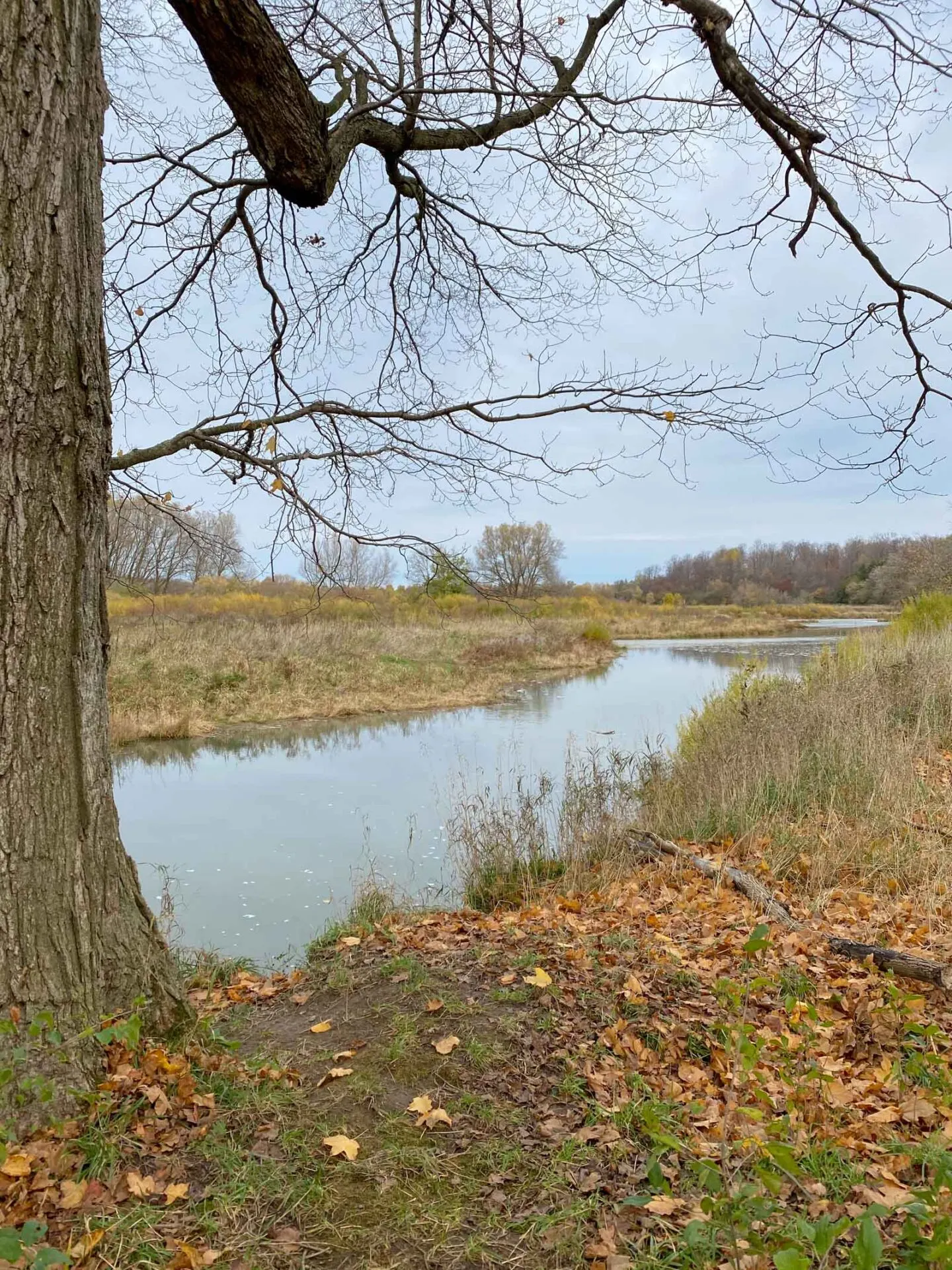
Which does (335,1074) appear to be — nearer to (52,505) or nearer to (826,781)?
(52,505)

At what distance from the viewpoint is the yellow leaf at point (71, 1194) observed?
1.78 metres

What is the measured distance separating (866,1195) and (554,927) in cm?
201

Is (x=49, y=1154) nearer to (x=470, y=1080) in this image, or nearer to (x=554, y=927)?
(x=470, y=1080)

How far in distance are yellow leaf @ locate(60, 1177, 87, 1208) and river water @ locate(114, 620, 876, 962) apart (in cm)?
285

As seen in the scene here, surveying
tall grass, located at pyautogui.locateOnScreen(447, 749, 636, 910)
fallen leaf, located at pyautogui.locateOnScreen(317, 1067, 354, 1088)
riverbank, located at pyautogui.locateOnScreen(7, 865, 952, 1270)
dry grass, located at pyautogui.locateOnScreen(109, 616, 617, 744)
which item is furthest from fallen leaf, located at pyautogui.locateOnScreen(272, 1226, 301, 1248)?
dry grass, located at pyautogui.locateOnScreen(109, 616, 617, 744)

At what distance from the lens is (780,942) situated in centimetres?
355

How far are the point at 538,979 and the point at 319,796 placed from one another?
623 centimetres

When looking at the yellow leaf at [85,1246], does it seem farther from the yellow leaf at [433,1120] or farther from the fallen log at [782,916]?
the fallen log at [782,916]

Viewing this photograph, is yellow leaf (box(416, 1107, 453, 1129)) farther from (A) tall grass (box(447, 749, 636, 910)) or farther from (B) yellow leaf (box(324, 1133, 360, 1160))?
(A) tall grass (box(447, 749, 636, 910))

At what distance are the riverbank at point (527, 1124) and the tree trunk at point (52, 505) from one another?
1.32 ft

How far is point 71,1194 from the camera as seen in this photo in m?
1.79

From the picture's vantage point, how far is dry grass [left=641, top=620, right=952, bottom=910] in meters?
4.84

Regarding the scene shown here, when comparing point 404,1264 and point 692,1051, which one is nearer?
point 404,1264

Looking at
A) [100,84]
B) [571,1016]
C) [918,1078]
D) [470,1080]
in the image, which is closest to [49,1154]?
[470,1080]
